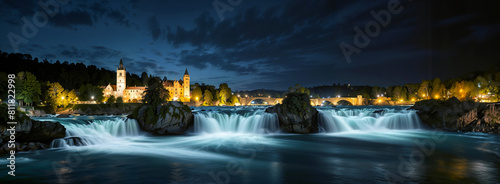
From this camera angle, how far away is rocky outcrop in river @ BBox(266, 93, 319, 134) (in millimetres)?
25203

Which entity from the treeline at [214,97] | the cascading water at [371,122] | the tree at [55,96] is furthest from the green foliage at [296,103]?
the treeline at [214,97]

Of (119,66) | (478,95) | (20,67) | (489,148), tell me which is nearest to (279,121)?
(489,148)

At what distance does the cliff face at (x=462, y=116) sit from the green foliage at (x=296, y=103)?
560 inches

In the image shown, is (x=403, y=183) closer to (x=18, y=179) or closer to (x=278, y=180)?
(x=278, y=180)

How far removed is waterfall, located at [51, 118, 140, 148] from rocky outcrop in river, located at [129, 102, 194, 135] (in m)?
0.89

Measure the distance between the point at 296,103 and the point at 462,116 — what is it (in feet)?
56.3

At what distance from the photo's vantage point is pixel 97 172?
35.8 ft

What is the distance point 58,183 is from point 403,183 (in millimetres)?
12117

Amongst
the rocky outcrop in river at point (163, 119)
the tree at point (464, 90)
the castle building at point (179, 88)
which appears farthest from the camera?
the castle building at point (179, 88)

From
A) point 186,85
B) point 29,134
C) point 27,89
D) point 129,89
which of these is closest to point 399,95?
point 186,85

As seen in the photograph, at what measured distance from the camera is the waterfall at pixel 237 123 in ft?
85.5

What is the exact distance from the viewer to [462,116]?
26.6 meters

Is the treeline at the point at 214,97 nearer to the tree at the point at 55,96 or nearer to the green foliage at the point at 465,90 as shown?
the tree at the point at 55,96

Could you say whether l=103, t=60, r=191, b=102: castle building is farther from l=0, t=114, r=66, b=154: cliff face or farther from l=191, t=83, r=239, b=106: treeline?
l=0, t=114, r=66, b=154: cliff face
